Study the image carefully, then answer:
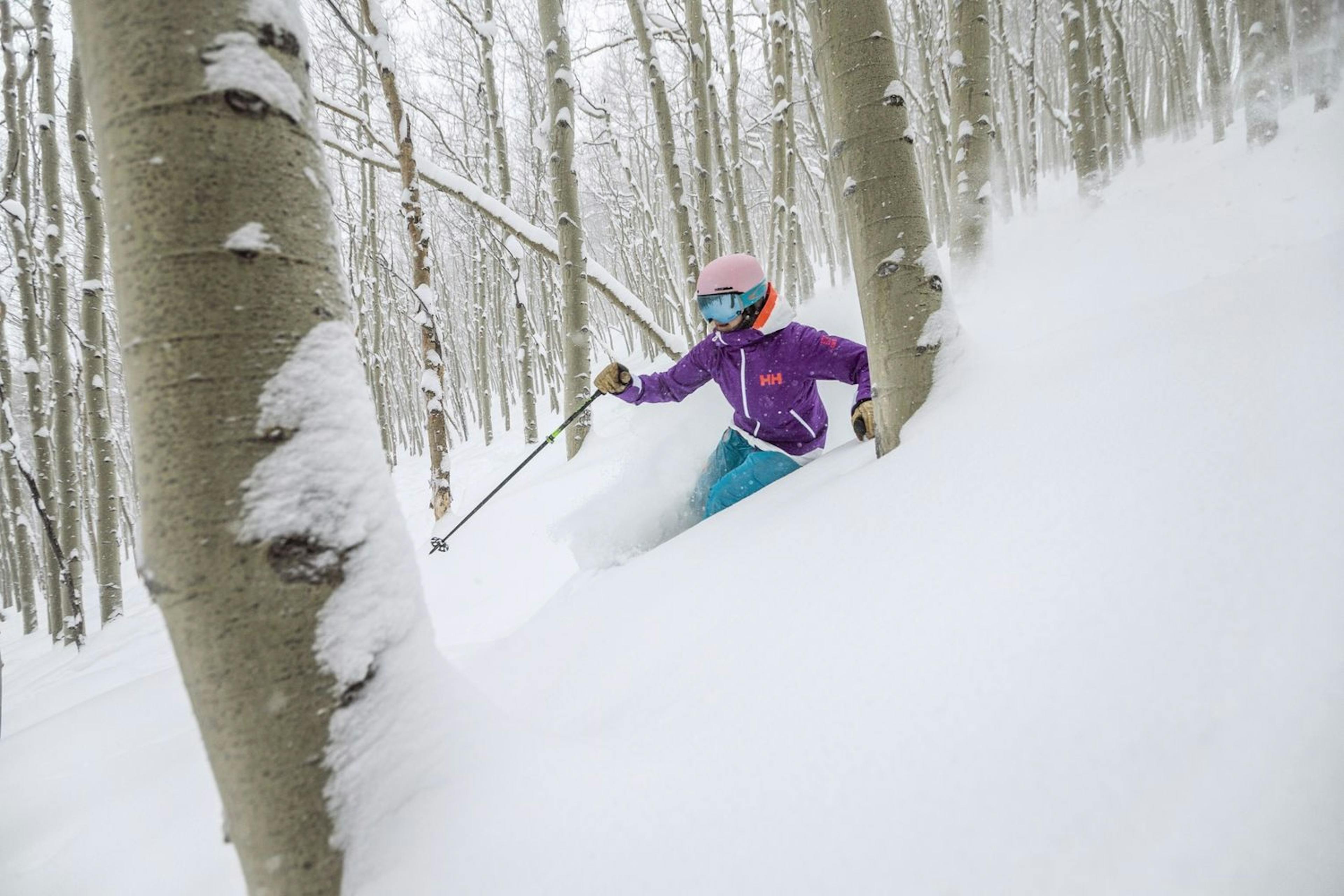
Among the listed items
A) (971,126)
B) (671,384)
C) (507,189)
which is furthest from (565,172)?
(507,189)

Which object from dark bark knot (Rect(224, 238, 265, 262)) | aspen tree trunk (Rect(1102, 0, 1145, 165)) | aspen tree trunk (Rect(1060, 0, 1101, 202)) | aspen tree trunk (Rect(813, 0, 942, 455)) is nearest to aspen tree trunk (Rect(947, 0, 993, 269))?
aspen tree trunk (Rect(1060, 0, 1101, 202))

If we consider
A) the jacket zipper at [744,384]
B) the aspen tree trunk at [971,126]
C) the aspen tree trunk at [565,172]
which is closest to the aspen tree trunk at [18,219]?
the aspen tree trunk at [565,172]

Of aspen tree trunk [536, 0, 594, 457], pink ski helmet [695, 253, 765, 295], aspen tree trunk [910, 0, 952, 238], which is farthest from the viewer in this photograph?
aspen tree trunk [910, 0, 952, 238]

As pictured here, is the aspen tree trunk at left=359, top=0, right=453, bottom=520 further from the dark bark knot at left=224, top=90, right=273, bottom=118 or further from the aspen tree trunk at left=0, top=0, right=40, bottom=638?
the dark bark knot at left=224, top=90, right=273, bottom=118

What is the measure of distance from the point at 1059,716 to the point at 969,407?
1002mm

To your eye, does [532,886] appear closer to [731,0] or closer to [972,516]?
[972,516]

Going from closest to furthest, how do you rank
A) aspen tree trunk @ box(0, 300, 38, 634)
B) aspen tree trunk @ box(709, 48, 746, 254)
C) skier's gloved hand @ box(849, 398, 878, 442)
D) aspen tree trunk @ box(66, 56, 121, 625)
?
skier's gloved hand @ box(849, 398, 878, 442) < aspen tree trunk @ box(66, 56, 121, 625) < aspen tree trunk @ box(0, 300, 38, 634) < aspen tree trunk @ box(709, 48, 746, 254)

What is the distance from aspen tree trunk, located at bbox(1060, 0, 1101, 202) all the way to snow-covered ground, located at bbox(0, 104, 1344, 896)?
19.1ft

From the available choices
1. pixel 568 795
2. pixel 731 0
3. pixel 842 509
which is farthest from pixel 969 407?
pixel 731 0

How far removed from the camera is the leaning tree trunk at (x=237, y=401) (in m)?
0.66

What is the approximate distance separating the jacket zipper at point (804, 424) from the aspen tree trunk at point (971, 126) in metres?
2.91

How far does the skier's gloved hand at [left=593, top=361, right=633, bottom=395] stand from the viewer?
9.29 feet

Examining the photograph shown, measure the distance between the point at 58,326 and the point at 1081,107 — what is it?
10049mm

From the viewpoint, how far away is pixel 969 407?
154 centimetres
